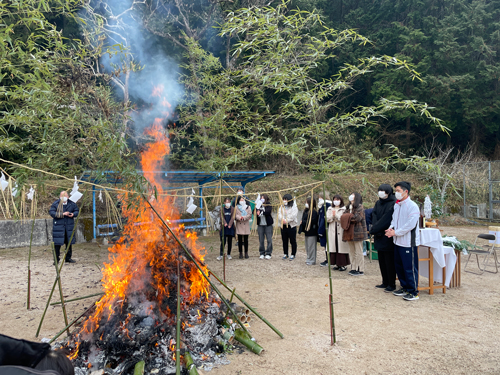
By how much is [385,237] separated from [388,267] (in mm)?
563

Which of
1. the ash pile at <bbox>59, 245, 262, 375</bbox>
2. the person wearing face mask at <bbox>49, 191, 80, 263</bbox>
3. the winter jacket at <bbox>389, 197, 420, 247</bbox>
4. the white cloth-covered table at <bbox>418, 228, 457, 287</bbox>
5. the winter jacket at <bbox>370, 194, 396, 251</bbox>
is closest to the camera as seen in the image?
the ash pile at <bbox>59, 245, 262, 375</bbox>

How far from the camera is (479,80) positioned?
59.8 ft

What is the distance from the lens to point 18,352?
3.95ft

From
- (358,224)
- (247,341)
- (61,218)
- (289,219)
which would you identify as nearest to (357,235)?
(358,224)

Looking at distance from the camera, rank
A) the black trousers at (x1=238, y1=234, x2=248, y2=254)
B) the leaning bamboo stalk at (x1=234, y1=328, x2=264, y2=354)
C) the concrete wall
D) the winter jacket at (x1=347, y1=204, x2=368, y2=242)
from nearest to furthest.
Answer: the leaning bamboo stalk at (x1=234, y1=328, x2=264, y2=354)
the winter jacket at (x1=347, y1=204, x2=368, y2=242)
the black trousers at (x1=238, y1=234, x2=248, y2=254)
the concrete wall

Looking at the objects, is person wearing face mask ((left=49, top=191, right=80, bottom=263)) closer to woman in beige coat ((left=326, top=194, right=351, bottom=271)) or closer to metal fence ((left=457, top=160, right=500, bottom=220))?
woman in beige coat ((left=326, top=194, right=351, bottom=271))

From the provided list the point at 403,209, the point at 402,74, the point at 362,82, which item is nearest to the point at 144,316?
the point at 403,209

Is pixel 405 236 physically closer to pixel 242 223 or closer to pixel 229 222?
pixel 242 223

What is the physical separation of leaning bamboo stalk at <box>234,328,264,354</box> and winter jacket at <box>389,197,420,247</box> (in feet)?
9.67

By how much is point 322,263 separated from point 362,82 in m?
17.7

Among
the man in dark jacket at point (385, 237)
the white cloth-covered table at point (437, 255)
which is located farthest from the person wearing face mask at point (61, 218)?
the white cloth-covered table at point (437, 255)

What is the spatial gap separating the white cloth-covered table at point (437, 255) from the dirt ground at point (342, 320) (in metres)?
0.36

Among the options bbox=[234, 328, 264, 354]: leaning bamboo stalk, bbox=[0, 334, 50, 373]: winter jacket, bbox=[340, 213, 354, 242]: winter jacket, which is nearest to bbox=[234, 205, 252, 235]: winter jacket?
bbox=[340, 213, 354, 242]: winter jacket

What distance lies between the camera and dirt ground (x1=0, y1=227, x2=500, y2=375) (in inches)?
125
